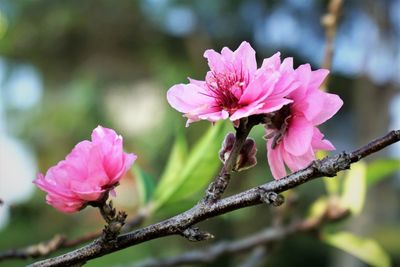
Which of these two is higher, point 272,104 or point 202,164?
point 202,164

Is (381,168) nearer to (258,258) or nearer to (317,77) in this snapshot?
(258,258)

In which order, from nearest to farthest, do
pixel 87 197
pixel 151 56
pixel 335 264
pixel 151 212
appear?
1. pixel 87 197
2. pixel 151 212
3. pixel 335 264
4. pixel 151 56

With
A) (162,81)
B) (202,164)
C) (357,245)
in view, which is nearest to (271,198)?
(202,164)

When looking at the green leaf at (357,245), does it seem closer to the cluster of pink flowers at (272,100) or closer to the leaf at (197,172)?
the leaf at (197,172)

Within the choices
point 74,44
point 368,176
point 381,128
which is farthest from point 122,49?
point 368,176

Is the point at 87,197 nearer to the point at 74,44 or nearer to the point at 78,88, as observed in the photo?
the point at 78,88

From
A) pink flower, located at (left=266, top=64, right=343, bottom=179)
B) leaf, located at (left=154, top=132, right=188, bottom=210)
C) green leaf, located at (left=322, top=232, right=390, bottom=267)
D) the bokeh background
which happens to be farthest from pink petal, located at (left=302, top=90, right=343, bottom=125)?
the bokeh background
